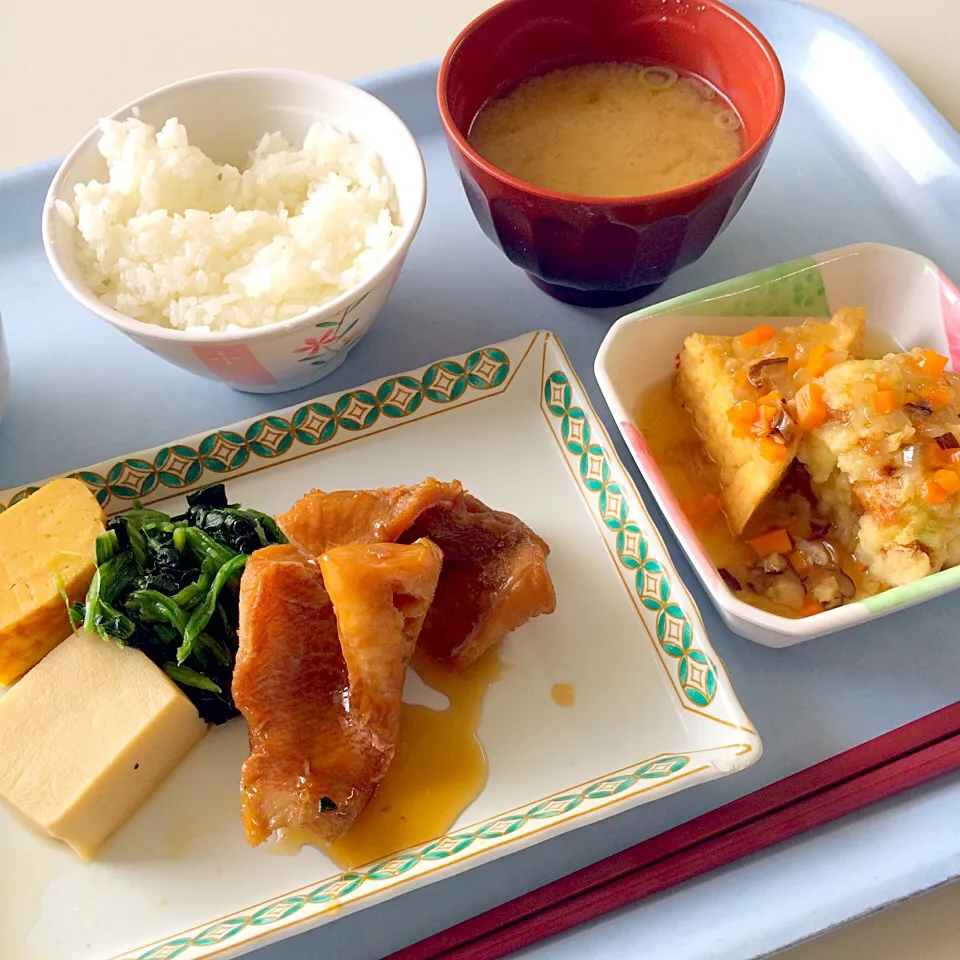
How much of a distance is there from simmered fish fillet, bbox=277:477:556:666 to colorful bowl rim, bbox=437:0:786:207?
2.12 ft

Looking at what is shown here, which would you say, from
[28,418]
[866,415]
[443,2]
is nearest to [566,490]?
[866,415]

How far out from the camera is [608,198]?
185 centimetres

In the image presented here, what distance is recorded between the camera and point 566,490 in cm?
209

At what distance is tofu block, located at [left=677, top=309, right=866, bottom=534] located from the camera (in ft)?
6.14

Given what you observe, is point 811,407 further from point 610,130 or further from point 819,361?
point 610,130

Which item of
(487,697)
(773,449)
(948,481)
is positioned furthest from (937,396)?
(487,697)

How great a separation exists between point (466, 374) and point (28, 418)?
1.13 meters

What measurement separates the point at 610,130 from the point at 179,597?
1476mm

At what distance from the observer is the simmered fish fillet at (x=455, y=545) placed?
183 cm

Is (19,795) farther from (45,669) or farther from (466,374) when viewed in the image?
(466,374)

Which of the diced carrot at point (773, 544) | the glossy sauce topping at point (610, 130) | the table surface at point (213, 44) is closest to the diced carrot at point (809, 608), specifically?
the diced carrot at point (773, 544)

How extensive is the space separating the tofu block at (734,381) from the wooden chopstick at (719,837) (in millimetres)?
516

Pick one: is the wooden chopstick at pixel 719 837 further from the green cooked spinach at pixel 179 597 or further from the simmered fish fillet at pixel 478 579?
the green cooked spinach at pixel 179 597

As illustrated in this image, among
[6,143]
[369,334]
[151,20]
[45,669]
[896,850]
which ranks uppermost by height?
[151,20]
